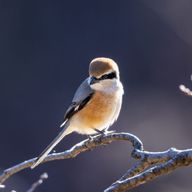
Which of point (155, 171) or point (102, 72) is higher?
point (102, 72)

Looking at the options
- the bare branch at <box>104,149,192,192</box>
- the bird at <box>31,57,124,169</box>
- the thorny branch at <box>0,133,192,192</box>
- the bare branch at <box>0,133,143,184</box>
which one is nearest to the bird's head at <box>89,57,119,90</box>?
the bird at <box>31,57,124,169</box>

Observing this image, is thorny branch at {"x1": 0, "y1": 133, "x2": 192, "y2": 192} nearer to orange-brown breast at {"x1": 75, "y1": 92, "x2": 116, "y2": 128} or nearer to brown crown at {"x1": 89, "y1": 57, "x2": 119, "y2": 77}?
brown crown at {"x1": 89, "y1": 57, "x2": 119, "y2": 77}

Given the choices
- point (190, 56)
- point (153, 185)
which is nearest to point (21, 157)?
point (153, 185)

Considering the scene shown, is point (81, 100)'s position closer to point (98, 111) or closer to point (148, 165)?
point (98, 111)

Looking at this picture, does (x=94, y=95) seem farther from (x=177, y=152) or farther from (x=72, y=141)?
(x=72, y=141)

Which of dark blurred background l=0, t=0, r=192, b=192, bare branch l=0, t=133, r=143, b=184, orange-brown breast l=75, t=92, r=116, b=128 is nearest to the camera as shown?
bare branch l=0, t=133, r=143, b=184

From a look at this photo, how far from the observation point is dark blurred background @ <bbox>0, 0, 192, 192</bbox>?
1033cm

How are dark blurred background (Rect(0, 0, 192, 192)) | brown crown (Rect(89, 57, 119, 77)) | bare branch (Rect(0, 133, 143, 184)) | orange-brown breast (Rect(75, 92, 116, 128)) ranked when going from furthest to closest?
dark blurred background (Rect(0, 0, 192, 192)) < orange-brown breast (Rect(75, 92, 116, 128)) < brown crown (Rect(89, 57, 119, 77)) < bare branch (Rect(0, 133, 143, 184))

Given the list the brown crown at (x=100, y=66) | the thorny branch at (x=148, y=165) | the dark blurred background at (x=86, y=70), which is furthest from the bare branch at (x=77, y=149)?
the dark blurred background at (x=86, y=70)

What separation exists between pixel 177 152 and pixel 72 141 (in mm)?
7646

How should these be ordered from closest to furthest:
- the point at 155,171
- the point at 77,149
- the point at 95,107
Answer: the point at 155,171 → the point at 77,149 → the point at 95,107

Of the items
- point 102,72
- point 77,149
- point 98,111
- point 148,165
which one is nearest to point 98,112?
point 98,111

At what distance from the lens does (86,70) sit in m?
11.7

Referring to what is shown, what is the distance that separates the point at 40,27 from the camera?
1303 cm
